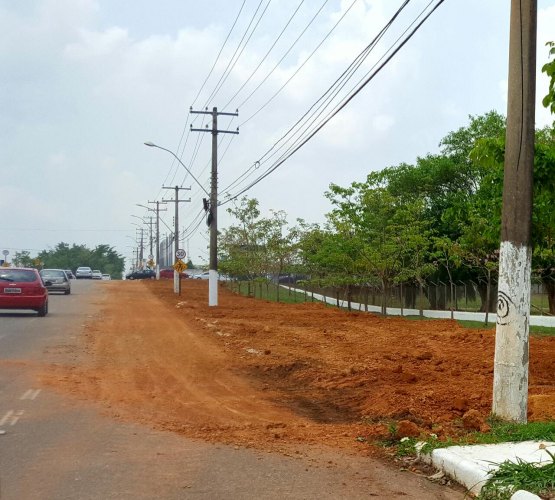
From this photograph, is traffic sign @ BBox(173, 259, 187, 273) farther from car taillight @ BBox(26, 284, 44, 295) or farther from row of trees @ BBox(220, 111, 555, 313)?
car taillight @ BBox(26, 284, 44, 295)

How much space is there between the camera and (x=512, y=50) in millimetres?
8500

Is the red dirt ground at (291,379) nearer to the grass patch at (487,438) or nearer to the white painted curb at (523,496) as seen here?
the grass patch at (487,438)

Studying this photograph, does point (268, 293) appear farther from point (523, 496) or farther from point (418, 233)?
point (523, 496)

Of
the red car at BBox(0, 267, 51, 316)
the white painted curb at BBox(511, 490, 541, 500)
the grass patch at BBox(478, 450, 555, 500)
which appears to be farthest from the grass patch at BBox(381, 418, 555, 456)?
the red car at BBox(0, 267, 51, 316)

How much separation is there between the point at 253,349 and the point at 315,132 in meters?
5.32

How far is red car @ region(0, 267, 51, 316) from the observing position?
77.5 ft

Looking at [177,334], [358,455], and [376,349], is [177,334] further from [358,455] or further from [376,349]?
[358,455]

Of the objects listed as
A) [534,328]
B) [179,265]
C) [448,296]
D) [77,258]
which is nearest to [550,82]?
[534,328]

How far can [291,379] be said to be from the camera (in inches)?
523

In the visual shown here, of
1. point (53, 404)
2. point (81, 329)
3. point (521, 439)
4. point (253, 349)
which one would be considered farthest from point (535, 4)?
point (81, 329)

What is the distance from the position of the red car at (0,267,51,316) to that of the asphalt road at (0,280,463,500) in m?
15.1

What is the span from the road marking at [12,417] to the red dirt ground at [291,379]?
3.72 feet

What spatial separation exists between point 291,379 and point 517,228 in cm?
611

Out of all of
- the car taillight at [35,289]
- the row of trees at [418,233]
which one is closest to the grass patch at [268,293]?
the row of trees at [418,233]
